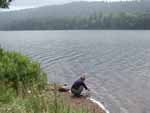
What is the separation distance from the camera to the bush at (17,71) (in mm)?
16578

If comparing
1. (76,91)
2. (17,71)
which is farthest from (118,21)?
(17,71)

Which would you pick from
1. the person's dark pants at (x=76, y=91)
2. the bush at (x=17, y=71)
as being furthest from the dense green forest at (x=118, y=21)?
the bush at (x=17, y=71)

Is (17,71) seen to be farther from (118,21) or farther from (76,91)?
(118,21)

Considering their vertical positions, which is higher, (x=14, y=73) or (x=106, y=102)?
(x=14, y=73)

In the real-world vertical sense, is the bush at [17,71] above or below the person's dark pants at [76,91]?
above

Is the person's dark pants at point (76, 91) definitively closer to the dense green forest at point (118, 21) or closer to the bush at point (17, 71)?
the bush at point (17, 71)

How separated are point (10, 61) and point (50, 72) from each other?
21289 mm

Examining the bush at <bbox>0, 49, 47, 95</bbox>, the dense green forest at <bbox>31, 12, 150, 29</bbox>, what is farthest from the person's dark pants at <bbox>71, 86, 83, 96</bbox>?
the dense green forest at <bbox>31, 12, 150, 29</bbox>

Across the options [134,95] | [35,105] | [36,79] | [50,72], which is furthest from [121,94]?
[35,105]

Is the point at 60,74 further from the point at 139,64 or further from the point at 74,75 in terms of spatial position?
the point at 139,64

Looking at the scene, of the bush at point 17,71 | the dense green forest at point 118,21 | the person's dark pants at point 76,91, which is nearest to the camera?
the bush at point 17,71

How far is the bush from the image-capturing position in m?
16.6

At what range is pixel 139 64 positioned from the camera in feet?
147

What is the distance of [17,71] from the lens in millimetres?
17406
